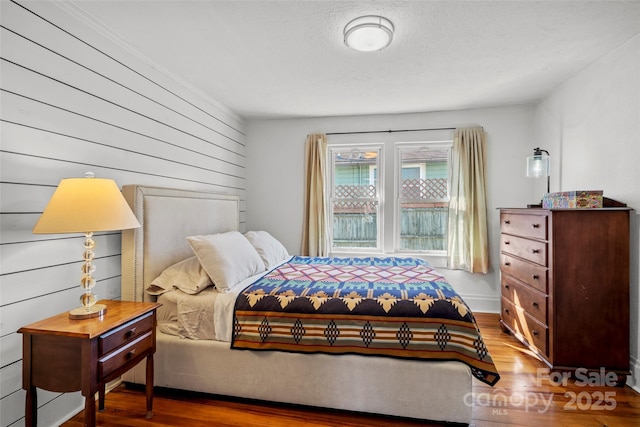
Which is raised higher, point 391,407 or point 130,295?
point 130,295

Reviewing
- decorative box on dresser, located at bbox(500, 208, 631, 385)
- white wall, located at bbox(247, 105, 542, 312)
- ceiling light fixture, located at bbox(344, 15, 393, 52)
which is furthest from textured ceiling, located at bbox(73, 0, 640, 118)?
decorative box on dresser, located at bbox(500, 208, 631, 385)

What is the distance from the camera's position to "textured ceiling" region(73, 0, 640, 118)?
182 cm

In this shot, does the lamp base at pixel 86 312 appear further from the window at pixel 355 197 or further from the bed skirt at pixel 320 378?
the window at pixel 355 197

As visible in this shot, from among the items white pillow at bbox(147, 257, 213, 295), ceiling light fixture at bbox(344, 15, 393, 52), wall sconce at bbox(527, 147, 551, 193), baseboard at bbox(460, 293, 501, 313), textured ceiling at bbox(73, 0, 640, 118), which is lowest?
baseboard at bbox(460, 293, 501, 313)

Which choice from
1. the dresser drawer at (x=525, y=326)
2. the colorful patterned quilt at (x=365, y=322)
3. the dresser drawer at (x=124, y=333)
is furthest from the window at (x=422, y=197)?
the dresser drawer at (x=124, y=333)

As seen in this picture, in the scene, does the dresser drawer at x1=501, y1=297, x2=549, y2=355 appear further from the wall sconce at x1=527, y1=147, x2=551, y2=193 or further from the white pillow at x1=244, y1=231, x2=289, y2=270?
the white pillow at x1=244, y1=231, x2=289, y2=270

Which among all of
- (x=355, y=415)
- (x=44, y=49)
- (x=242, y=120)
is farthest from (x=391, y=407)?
(x=242, y=120)

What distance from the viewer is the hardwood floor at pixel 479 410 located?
1783 mm

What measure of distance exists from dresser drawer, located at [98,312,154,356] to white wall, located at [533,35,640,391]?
310 cm

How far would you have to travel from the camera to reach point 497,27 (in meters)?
2.00

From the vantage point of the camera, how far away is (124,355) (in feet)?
5.16

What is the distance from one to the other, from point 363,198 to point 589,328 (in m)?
2.54

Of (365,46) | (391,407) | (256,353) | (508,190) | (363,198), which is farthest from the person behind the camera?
(363,198)

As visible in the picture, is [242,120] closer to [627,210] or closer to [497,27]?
[497,27]
